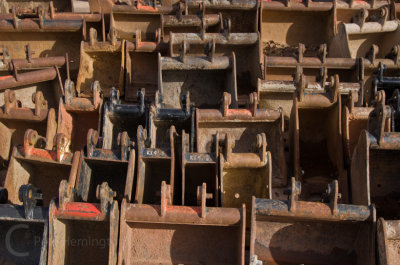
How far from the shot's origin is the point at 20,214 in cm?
364

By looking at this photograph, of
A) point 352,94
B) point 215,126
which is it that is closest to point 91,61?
point 215,126

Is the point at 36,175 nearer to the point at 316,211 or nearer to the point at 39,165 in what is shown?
the point at 39,165

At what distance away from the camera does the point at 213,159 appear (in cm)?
413

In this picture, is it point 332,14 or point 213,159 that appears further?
point 332,14

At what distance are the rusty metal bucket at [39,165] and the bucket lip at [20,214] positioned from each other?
656mm

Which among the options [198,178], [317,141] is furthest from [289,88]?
[198,178]

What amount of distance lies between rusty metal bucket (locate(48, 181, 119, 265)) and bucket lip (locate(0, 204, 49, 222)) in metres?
0.11

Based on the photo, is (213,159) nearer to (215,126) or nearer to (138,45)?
(215,126)

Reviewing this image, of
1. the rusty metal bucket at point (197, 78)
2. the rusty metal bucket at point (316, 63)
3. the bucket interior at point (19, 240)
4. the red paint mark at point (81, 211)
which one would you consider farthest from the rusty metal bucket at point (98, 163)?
the rusty metal bucket at point (316, 63)

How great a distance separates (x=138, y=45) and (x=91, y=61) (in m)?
0.71

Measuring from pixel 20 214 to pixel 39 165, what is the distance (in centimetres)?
103

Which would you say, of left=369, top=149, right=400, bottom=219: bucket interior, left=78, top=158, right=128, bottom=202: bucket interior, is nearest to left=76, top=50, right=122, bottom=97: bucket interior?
left=78, top=158, right=128, bottom=202: bucket interior

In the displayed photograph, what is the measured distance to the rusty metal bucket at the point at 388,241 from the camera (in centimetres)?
340

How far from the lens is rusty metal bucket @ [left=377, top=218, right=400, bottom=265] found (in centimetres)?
340
